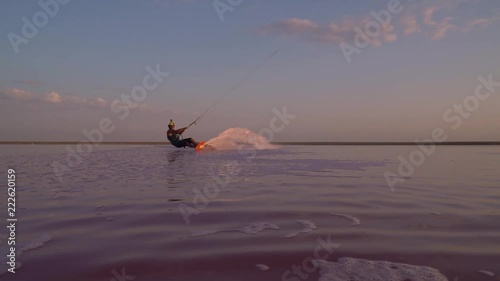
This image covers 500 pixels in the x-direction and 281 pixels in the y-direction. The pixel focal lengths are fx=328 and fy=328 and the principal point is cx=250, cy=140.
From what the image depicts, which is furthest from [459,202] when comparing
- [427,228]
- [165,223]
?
[165,223]

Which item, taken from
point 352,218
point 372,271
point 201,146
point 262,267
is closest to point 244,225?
point 262,267

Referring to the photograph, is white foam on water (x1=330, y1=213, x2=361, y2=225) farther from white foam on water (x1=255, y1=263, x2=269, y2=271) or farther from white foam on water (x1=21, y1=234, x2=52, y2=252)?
white foam on water (x1=21, y1=234, x2=52, y2=252)

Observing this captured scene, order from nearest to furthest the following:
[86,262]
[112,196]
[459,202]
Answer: [86,262], [459,202], [112,196]

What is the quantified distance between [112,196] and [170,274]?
622 centimetres

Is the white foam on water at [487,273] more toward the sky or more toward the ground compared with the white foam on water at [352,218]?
more toward the sky

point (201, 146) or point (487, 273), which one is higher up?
point (487, 273)

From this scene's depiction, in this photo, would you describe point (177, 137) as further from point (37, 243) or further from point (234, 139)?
point (37, 243)

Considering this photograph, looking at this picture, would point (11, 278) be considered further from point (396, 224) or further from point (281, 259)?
point (396, 224)

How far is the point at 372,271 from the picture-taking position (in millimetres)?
4332

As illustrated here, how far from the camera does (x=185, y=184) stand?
12211 millimetres

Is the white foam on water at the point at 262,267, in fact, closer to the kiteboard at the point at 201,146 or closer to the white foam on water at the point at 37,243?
the white foam on water at the point at 37,243

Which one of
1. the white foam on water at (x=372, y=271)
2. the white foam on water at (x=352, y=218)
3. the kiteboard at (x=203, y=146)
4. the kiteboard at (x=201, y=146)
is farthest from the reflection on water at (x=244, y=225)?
the kiteboard at (x=203, y=146)

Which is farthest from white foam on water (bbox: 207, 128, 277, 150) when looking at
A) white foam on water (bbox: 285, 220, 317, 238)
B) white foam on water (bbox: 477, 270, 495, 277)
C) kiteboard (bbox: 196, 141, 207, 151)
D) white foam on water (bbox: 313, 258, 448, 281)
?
white foam on water (bbox: 477, 270, 495, 277)

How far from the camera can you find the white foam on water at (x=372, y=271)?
4145 mm
